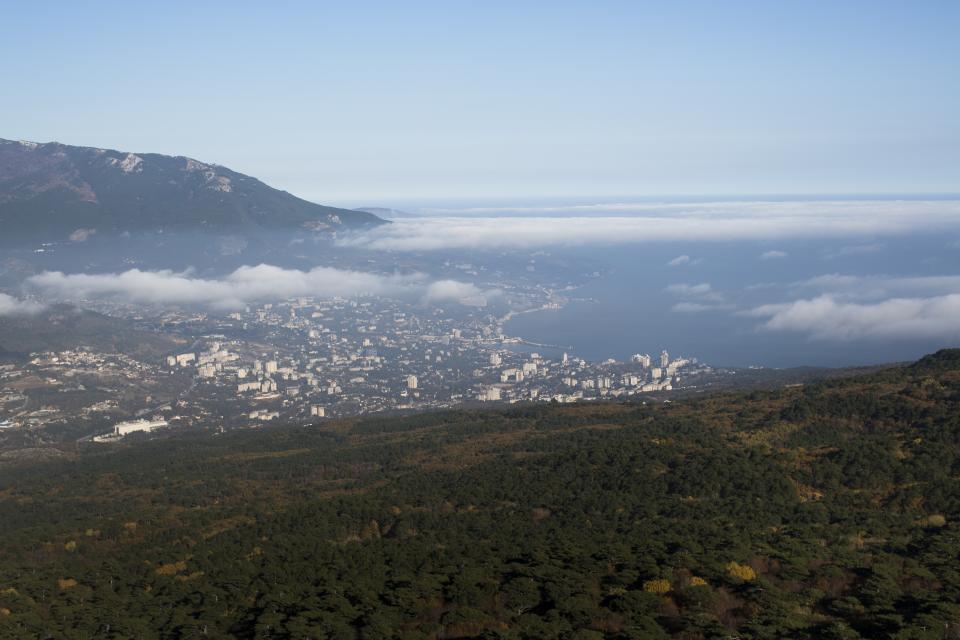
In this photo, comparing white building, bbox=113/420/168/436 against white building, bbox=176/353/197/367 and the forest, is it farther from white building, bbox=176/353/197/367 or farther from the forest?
white building, bbox=176/353/197/367

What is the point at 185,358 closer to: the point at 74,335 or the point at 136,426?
the point at 74,335

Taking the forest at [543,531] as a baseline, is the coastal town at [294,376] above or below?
below

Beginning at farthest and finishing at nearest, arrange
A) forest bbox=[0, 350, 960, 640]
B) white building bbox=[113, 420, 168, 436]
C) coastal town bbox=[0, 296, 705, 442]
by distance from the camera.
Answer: coastal town bbox=[0, 296, 705, 442]
white building bbox=[113, 420, 168, 436]
forest bbox=[0, 350, 960, 640]

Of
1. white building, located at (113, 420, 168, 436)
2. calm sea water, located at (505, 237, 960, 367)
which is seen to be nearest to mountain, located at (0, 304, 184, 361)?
white building, located at (113, 420, 168, 436)

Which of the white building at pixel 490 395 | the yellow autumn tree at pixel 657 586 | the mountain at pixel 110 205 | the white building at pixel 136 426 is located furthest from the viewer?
the mountain at pixel 110 205

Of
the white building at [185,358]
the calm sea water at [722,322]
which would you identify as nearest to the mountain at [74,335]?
the white building at [185,358]

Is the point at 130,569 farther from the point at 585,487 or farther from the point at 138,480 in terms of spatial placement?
the point at 138,480

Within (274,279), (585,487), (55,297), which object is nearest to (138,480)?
(585,487)

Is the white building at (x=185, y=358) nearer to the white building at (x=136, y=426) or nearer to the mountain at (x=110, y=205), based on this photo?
the white building at (x=136, y=426)
